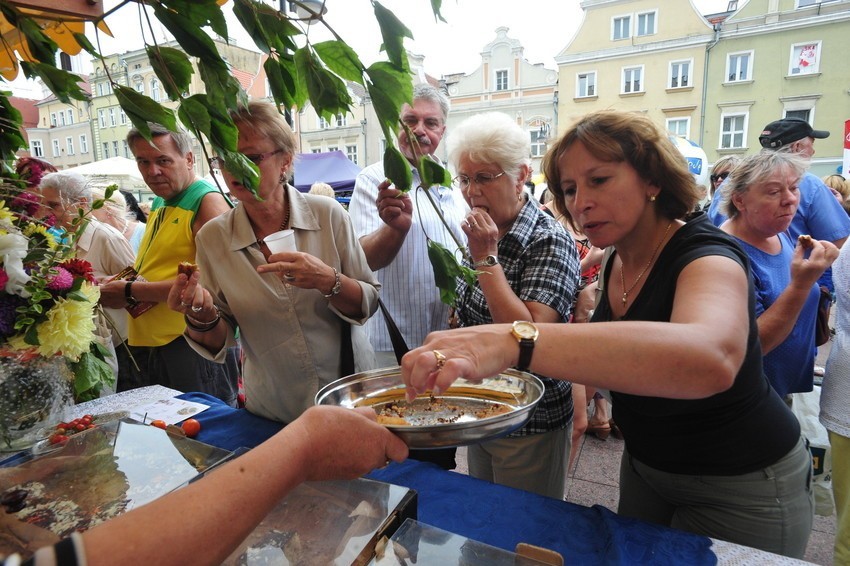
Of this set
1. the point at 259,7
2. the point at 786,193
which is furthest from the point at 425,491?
the point at 786,193

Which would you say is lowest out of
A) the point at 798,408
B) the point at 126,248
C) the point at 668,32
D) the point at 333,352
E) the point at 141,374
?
the point at 798,408

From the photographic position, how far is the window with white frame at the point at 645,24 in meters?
20.5

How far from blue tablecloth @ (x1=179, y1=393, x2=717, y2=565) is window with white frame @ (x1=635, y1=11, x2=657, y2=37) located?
79.2ft

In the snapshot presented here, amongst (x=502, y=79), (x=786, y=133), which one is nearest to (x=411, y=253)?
(x=786, y=133)

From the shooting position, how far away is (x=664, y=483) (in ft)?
4.25

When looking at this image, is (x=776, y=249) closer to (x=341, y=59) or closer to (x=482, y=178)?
(x=482, y=178)

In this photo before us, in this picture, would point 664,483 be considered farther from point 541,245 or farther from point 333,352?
point 333,352

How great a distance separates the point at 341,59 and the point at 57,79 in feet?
2.09

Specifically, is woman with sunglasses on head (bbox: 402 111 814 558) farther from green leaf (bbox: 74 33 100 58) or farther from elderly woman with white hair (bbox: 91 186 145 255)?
elderly woman with white hair (bbox: 91 186 145 255)

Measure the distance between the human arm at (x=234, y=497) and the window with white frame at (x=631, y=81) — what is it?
75.0ft

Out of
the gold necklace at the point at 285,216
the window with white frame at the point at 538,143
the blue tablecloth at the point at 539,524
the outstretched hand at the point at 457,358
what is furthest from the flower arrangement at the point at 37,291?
the window with white frame at the point at 538,143

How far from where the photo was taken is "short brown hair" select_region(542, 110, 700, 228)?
4.14 feet

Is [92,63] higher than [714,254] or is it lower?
higher

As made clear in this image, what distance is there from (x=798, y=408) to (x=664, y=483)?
1637 millimetres
